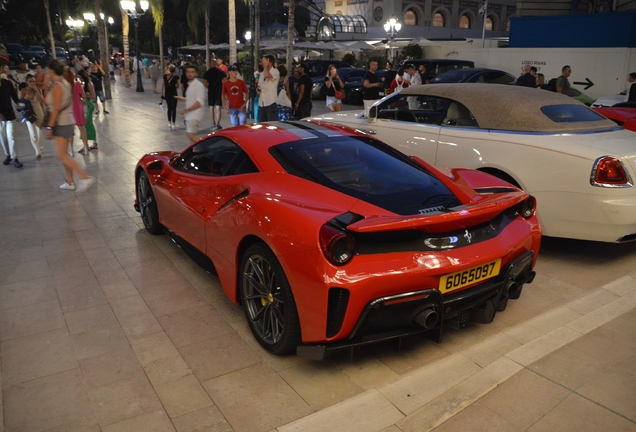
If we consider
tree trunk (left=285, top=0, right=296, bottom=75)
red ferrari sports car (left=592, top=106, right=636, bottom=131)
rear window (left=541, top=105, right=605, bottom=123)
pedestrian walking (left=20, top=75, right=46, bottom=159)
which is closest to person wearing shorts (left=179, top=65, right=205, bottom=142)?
pedestrian walking (left=20, top=75, right=46, bottom=159)

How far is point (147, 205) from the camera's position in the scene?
19.9 feet

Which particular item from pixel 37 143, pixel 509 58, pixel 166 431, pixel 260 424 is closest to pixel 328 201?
pixel 260 424

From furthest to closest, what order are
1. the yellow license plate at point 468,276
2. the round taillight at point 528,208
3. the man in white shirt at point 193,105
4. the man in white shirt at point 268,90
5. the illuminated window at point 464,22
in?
the illuminated window at point 464,22, the man in white shirt at point 268,90, the man in white shirt at point 193,105, the round taillight at point 528,208, the yellow license plate at point 468,276

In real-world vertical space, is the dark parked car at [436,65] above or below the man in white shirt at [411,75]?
above

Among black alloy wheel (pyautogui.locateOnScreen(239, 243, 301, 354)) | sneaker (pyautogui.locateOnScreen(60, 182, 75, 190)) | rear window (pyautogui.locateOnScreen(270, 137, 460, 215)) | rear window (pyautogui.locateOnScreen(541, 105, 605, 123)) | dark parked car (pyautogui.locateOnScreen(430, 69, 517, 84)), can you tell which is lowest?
sneaker (pyautogui.locateOnScreen(60, 182, 75, 190))

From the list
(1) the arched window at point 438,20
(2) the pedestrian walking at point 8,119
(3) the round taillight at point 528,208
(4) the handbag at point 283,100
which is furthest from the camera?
(1) the arched window at point 438,20

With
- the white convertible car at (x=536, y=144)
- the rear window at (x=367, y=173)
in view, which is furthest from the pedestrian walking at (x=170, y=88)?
the rear window at (x=367, y=173)

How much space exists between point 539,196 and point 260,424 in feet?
11.9

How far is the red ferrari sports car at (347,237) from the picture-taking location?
10.3 feet

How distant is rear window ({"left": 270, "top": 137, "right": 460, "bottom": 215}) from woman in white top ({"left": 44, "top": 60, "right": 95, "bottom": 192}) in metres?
Answer: 4.41

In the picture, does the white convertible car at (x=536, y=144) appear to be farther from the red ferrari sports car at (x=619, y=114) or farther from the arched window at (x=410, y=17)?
the arched window at (x=410, y=17)

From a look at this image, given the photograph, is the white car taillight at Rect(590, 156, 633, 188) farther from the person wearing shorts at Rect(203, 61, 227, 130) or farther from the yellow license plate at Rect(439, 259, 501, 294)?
the person wearing shorts at Rect(203, 61, 227, 130)

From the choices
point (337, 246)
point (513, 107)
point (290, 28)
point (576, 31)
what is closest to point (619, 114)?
point (513, 107)

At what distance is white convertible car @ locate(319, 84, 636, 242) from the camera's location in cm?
498
